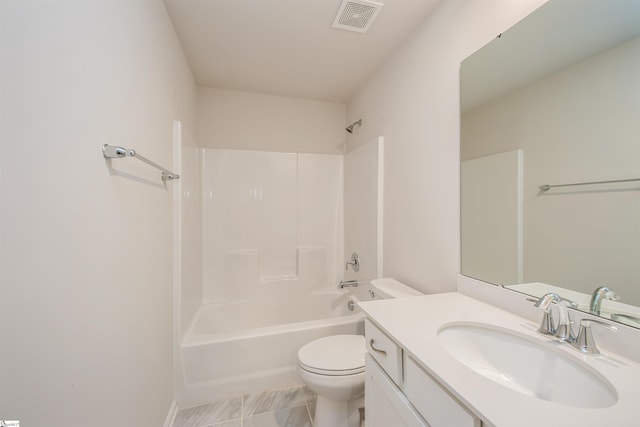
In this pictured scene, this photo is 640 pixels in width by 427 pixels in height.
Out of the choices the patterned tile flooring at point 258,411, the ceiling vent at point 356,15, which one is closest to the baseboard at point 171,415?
the patterned tile flooring at point 258,411

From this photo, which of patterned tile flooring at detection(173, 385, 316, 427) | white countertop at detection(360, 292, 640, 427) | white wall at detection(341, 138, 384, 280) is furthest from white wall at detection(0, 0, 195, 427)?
white wall at detection(341, 138, 384, 280)

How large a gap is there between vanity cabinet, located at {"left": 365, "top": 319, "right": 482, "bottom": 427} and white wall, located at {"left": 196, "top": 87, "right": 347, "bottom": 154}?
2034mm

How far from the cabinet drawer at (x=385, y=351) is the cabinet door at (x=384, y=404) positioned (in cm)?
3

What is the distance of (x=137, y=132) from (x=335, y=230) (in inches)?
77.3

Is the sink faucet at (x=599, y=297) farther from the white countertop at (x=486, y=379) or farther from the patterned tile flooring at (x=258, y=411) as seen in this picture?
the patterned tile flooring at (x=258, y=411)

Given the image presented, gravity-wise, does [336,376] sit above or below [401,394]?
below

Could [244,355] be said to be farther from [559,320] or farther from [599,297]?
[599,297]

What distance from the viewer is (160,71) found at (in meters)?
1.27

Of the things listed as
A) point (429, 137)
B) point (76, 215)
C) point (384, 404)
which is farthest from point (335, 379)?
point (429, 137)

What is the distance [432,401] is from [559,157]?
88cm

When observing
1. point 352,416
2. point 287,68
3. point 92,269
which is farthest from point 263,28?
point 352,416

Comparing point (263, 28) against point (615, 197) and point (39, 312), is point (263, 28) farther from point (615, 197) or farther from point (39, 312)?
point (615, 197)

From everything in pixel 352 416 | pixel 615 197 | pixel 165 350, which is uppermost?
pixel 615 197

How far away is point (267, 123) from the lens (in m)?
2.44
